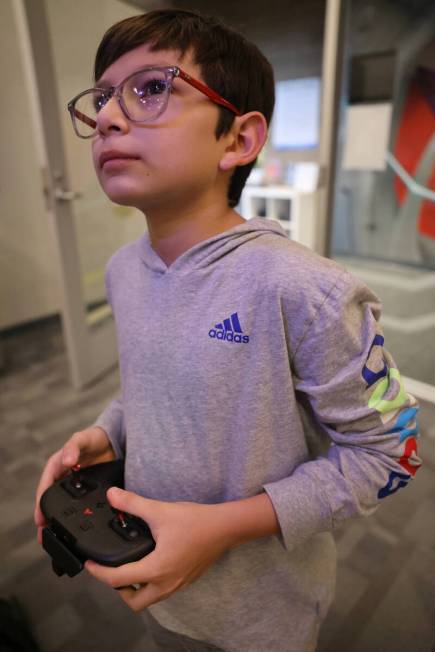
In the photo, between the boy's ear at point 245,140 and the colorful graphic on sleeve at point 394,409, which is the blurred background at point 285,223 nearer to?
the boy's ear at point 245,140

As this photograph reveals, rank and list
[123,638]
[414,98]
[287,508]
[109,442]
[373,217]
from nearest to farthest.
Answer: [287,508] < [109,442] < [123,638] < [414,98] < [373,217]

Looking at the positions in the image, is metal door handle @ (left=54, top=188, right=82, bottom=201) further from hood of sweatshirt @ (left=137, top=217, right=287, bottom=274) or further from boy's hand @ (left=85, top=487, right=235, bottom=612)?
boy's hand @ (left=85, top=487, right=235, bottom=612)

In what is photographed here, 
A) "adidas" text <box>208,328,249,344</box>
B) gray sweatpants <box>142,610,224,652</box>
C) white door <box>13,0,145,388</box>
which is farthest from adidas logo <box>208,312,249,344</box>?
white door <box>13,0,145,388</box>

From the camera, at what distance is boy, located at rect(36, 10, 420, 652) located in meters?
0.45

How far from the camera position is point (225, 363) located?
486mm

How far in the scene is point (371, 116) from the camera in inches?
83.5

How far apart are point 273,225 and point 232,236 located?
67 mm

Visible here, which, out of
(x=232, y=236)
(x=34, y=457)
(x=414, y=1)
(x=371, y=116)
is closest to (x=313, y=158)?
(x=371, y=116)

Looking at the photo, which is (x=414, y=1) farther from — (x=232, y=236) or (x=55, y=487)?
(x=55, y=487)

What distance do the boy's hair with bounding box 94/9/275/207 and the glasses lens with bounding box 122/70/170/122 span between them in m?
0.04

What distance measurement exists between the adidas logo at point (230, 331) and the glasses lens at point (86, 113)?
0.31 metres

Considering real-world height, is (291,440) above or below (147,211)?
below

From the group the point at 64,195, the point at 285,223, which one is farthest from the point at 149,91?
the point at 285,223

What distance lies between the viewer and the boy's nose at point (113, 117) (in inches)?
18.3
